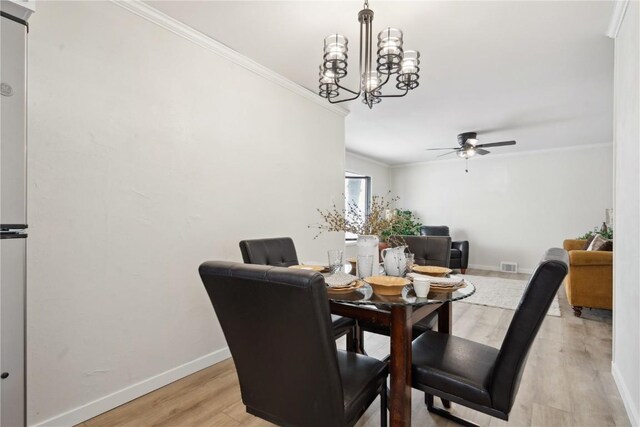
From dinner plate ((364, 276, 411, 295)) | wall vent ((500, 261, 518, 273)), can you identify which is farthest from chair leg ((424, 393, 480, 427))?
wall vent ((500, 261, 518, 273))

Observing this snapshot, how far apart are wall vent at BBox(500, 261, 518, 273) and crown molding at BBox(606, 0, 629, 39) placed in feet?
16.3

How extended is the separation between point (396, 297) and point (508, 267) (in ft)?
20.0

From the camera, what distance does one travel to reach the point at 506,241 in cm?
646

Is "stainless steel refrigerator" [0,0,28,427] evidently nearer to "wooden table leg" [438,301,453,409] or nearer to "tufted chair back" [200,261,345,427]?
"tufted chair back" [200,261,345,427]

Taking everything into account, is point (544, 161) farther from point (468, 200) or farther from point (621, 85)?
point (621, 85)

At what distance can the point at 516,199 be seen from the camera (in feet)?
20.8

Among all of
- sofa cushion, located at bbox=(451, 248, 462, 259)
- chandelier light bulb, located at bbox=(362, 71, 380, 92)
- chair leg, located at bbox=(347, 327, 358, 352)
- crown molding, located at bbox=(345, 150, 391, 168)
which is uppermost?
crown molding, located at bbox=(345, 150, 391, 168)

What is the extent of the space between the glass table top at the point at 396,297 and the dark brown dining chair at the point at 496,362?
0.26m

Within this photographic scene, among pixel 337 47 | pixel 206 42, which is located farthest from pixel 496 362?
pixel 206 42

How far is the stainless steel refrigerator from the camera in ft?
3.40

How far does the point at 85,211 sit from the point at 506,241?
6915 millimetres

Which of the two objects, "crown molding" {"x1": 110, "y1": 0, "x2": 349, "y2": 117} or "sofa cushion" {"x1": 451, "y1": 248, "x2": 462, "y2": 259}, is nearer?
"crown molding" {"x1": 110, "y1": 0, "x2": 349, "y2": 117}

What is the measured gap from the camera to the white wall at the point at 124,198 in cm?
162

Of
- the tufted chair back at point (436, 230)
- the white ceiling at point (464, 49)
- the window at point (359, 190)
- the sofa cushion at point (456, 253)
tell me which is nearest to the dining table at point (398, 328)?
the white ceiling at point (464, 49)
